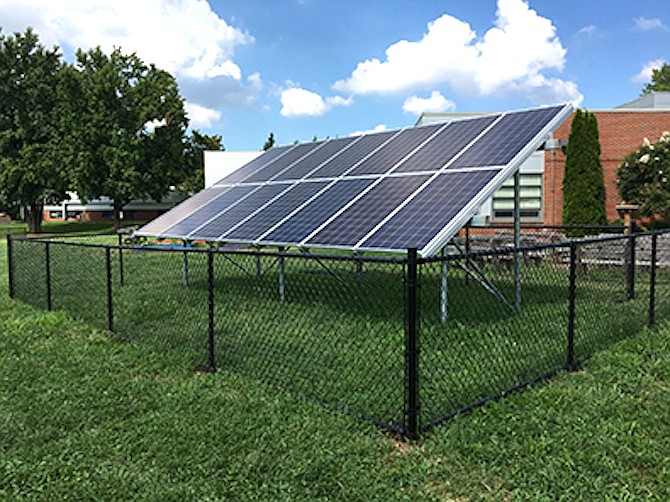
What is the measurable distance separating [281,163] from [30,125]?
3457 centimetres

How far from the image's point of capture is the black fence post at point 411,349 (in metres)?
3.84

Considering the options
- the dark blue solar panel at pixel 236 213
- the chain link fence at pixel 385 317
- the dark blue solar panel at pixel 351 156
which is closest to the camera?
the chain link fence at pixel 385 317

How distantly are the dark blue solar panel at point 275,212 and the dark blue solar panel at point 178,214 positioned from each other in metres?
2.68

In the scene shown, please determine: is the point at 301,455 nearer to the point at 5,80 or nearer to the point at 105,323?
the point at 105,323

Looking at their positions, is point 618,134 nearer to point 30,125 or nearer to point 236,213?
point 236,213

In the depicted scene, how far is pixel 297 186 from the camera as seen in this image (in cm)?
1011

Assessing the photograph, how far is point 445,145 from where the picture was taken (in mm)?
8820

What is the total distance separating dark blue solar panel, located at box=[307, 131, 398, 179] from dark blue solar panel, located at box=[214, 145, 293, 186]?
127 inches

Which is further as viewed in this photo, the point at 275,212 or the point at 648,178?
the point at 648,178

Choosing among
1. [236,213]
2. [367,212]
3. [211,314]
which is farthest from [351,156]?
[211,314]

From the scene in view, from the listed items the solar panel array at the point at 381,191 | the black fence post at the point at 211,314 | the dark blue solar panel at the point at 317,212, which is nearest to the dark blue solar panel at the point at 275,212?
the solar panel array at the point at 381,191

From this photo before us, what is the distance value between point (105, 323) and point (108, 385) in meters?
2.92

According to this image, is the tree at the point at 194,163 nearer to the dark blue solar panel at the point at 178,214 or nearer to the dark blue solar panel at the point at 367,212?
the dark blue solar panel at the point at 178,214

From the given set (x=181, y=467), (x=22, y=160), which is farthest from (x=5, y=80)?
(x=181, y=467)
